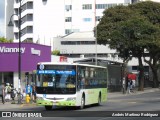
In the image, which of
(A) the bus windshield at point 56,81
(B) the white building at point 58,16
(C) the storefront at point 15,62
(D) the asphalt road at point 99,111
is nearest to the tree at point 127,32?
(C) the storefront at point 15,62

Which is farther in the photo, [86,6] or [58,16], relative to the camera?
[58,16]

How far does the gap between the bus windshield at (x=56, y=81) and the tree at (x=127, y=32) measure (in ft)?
111

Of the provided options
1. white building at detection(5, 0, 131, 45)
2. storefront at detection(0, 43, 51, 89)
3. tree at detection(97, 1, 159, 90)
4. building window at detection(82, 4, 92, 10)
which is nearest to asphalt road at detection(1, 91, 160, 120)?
storefront at detection(0, 43, 51, 89)

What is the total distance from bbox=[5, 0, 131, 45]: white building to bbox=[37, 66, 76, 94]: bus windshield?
9214 centimetres

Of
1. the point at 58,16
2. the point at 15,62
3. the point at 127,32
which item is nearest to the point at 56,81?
the point at 15,62

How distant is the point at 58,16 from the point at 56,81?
98.7 metres

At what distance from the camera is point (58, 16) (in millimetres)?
126188

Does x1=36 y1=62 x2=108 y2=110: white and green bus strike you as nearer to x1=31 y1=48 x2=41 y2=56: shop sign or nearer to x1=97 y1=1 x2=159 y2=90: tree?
x1=31 y1=48 x2=41 y2=56: shop sign

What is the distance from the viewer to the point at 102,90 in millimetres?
34781

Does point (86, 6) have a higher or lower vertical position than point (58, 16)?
higher

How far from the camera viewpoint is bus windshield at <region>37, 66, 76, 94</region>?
28.3 meters

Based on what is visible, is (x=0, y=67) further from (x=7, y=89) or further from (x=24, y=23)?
(x=24, y=23)

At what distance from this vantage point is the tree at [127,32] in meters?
61.8

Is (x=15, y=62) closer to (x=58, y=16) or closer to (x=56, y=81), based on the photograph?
(x=56, y=81)
